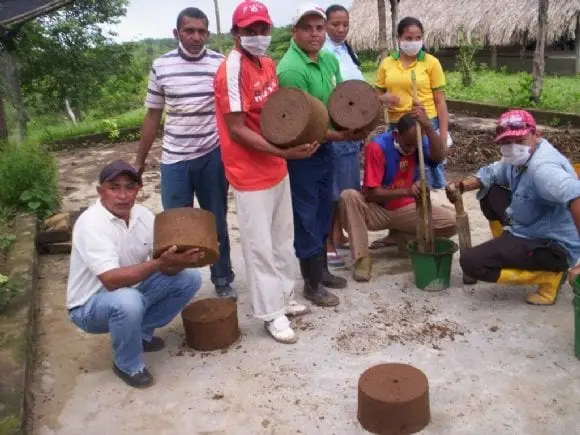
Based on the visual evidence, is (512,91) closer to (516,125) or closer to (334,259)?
(334,259)

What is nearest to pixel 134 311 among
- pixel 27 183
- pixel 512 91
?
pixel 27 183

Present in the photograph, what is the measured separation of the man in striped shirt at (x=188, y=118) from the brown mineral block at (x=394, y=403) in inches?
66.1

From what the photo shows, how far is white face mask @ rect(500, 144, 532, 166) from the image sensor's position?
3.53 metres

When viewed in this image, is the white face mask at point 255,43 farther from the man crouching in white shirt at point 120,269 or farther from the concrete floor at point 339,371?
the concrete floor at point 339,371

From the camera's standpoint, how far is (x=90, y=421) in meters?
2.93

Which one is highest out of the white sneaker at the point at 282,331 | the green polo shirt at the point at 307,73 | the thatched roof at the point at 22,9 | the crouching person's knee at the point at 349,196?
→ the thatched roof at the point at 22,9

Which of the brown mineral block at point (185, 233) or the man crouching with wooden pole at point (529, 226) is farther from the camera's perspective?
the man crouching with wooden pole at point (529, 226)

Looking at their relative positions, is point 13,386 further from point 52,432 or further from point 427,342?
point 427,342

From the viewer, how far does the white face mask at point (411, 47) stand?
4.83 m

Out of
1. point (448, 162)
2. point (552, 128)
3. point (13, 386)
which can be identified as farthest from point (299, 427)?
point (552, 128)

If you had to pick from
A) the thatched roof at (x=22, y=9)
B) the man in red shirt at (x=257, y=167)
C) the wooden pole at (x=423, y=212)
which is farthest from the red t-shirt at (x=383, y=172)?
the thatched roof at (x=22, y=9)

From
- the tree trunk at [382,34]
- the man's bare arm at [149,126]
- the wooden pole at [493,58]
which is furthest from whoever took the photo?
the wooden pole at [493,58]

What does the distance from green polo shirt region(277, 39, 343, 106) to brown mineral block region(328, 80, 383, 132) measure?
0.10m

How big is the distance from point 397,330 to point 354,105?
53.6 inches
